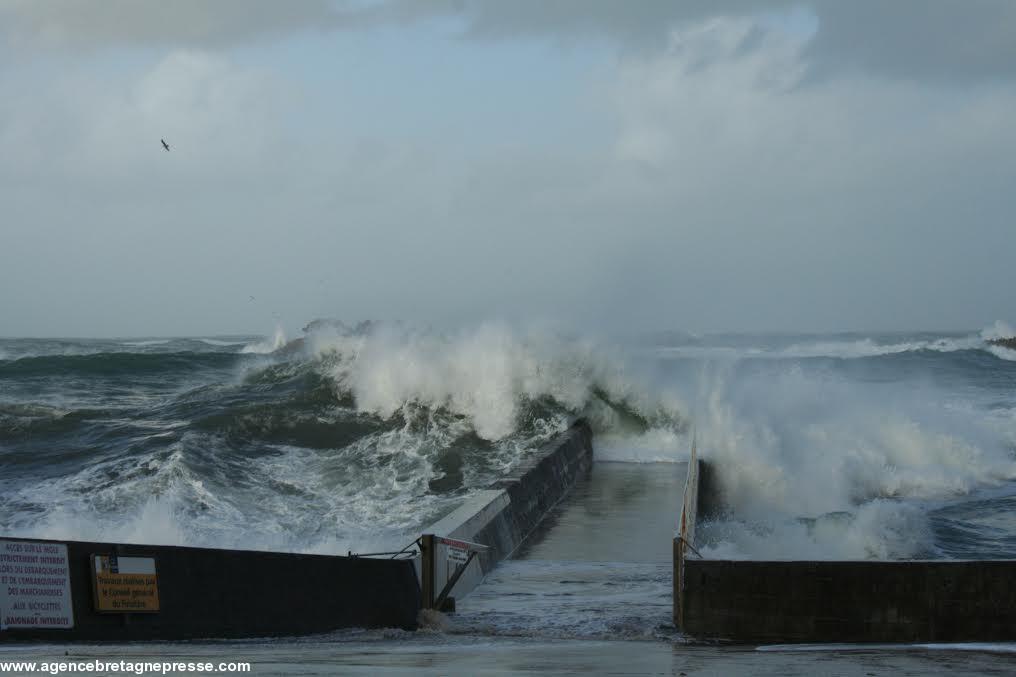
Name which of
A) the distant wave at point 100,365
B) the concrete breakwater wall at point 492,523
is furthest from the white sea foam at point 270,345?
the concrete breakwater wall at point 492,523

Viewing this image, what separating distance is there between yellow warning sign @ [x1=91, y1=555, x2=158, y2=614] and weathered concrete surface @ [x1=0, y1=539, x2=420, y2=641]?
38 millimetres

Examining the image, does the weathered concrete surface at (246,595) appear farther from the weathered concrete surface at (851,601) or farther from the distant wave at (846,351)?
the distant wave at (846,351)

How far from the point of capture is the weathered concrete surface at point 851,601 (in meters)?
7.32

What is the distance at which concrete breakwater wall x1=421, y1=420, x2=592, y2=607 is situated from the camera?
8688 millimetres

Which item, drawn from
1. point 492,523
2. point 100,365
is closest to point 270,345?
point 100,365

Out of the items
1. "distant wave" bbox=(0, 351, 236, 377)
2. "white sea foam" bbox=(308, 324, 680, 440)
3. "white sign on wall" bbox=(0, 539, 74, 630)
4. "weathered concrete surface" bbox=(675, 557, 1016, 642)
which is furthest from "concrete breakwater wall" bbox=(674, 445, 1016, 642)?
"distant wave" bbox=(0, 351, 236, 377)

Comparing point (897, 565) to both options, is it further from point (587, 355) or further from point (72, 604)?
point (587, 355)

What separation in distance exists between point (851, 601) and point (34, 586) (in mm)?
5071

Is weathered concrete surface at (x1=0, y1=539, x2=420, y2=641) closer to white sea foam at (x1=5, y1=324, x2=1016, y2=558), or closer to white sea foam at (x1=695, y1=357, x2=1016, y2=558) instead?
white sea foam at (x1=5, y1=324, x2=1016, y2=558)

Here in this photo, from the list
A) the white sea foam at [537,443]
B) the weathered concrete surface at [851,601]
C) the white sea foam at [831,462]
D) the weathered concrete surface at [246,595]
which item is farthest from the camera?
the white sea foam at [537,443]

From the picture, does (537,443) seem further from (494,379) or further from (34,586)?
(34,586)

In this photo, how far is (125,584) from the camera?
23.0ft

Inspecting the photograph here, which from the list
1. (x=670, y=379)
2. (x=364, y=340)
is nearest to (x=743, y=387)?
(x=670, y=379)

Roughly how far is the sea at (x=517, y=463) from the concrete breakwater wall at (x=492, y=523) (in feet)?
0.74
